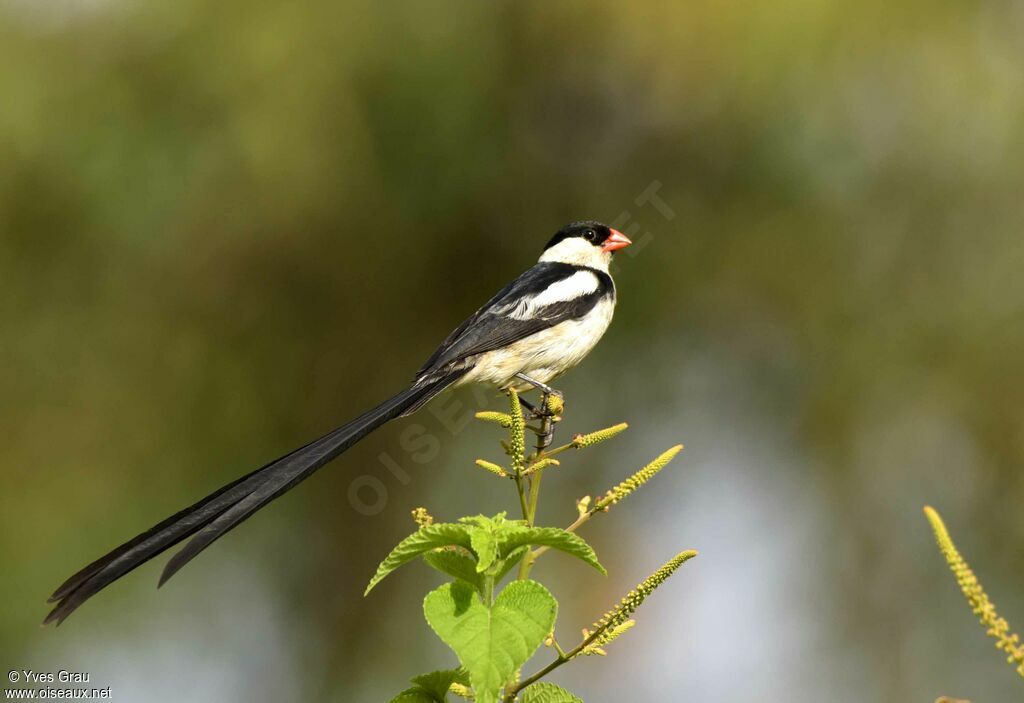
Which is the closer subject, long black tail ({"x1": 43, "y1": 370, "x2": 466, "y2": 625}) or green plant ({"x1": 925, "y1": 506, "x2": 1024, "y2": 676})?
green plant ({"x1": 925, "y1": 506, "x2": 1024, "y2": 676})

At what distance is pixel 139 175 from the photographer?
16.7 feet

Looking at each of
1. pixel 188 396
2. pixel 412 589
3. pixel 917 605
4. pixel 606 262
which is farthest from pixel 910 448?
pixel 188 396

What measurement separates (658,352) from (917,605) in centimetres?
178

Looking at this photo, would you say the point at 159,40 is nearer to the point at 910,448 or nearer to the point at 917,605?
the point at 910,448

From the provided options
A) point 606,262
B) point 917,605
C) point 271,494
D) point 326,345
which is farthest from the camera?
point 326,345

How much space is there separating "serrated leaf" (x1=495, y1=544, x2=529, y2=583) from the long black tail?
0.52 meters

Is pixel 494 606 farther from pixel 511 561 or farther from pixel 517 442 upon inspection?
pixel 517 442

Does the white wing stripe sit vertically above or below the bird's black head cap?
below

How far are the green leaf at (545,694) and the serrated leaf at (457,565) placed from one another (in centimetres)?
12

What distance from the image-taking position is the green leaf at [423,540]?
109 cm

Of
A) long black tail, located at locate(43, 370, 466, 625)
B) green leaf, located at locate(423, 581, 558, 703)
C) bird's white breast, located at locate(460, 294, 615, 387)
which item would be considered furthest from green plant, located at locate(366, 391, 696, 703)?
bird's white breast, located at locate(460, 294, 615, 387)

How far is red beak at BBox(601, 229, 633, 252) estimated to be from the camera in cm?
396

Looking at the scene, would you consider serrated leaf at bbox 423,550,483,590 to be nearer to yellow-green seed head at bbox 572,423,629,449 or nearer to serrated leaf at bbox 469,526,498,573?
serrated leaf at bbox 469,526,498,573

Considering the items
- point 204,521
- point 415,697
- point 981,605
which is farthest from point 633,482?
point 204,521
